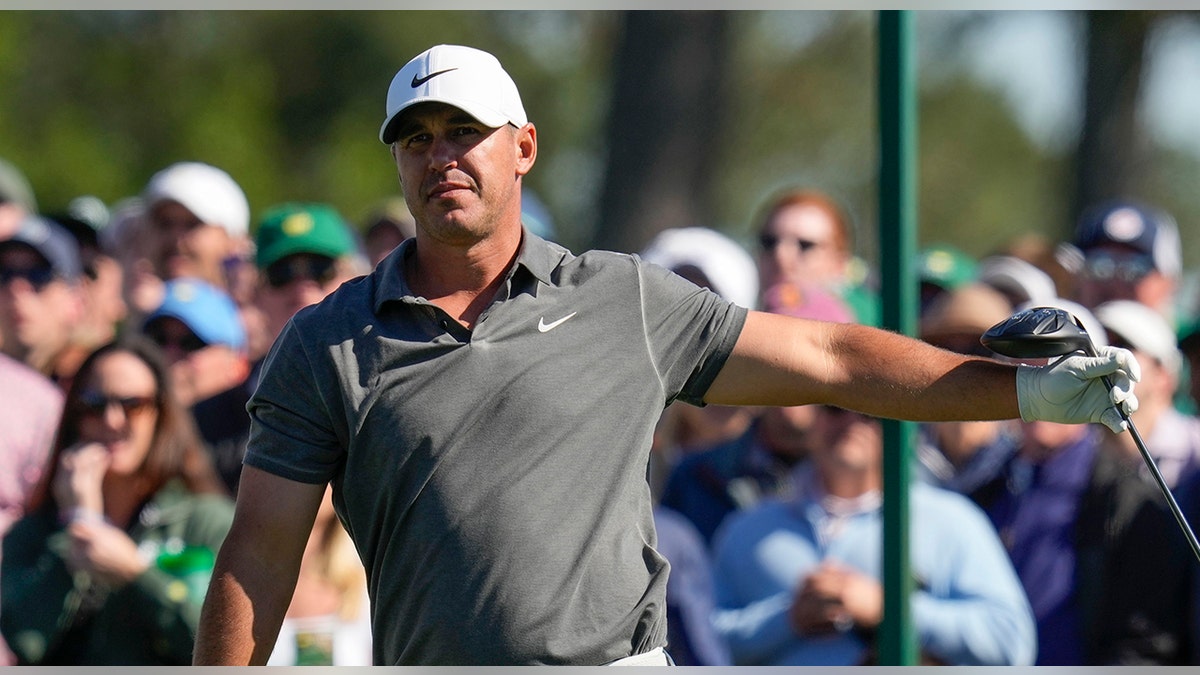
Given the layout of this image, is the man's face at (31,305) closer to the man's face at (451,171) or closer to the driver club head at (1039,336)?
the man's face at (451,171)

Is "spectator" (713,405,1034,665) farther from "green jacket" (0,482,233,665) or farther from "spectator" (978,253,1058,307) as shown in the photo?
"green jacket" (0,482,233,665)

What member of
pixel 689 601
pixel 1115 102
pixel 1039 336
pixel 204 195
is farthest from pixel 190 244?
pixel 1115 102

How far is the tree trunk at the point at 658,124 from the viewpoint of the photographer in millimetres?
13977

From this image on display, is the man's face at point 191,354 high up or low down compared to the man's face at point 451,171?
down

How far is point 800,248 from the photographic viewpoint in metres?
6.95

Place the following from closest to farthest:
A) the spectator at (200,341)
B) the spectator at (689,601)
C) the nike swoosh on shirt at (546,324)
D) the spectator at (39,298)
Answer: the nike swoosh on shirt at (546,324), the spectator at (689,601), the spectator at (200,341), the spectator at (39,298)

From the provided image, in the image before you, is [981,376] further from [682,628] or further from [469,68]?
[682,628]

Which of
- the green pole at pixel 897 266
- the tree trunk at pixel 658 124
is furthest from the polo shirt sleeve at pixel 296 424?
the tree trunk at pixel 658 124

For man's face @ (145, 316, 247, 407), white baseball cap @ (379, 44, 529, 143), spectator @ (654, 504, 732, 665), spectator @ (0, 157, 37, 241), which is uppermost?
white baseball cap @ (379, 44, 529, 143)

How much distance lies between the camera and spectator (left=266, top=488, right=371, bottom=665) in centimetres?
528

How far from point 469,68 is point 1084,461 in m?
2.91

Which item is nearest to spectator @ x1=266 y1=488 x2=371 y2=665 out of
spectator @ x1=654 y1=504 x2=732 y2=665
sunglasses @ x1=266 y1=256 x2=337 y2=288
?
spectator @ x1=654 y1=504 x2=732 y2=665

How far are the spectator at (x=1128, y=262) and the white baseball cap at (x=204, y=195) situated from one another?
3.46 metres

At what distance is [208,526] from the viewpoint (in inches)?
210
